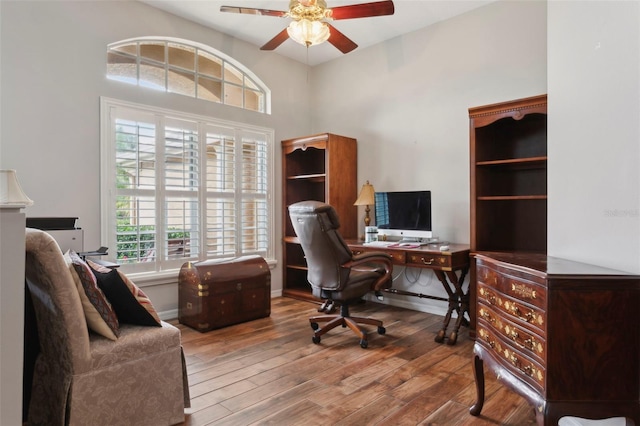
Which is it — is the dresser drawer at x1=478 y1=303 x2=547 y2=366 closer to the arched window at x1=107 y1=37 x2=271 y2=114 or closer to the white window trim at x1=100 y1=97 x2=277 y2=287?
the white window trim at x1=100 y1=97 x2=277 y2=287

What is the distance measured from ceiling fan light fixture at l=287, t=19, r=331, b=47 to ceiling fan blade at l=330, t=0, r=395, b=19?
0.38 feet

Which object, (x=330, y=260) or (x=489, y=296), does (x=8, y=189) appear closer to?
→ (x=330, y=260)

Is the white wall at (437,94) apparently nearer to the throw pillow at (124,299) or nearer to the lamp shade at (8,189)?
the throw pillow at (124,299)

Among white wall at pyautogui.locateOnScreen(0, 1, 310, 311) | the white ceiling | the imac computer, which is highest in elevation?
the white ceiling


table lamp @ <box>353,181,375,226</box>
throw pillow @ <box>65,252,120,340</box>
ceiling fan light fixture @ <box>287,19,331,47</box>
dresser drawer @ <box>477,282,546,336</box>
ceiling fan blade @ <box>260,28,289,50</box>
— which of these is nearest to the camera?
dresser drawer @ <box>477,282,546,336</box>

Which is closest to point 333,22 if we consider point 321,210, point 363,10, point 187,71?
point 363,10

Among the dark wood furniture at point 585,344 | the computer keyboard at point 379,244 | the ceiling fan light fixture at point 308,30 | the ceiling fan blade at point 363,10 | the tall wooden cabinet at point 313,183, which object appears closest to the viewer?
the dark wood furniture at point 585,344

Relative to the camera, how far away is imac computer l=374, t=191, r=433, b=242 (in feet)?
12.1

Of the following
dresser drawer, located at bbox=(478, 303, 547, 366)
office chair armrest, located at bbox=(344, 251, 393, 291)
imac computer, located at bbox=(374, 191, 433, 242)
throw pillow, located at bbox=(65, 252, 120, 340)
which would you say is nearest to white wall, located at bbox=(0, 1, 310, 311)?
throw pillow, located at bbox=(65, 252, 120, 340)

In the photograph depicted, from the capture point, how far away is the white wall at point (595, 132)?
157cm

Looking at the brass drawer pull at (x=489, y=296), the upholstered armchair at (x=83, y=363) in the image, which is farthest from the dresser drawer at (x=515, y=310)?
the upholstered armchair at (x=83, y=363)

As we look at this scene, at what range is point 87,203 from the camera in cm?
333

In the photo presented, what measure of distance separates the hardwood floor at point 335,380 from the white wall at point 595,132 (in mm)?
1027

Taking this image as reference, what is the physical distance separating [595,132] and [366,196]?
2.60 metres
